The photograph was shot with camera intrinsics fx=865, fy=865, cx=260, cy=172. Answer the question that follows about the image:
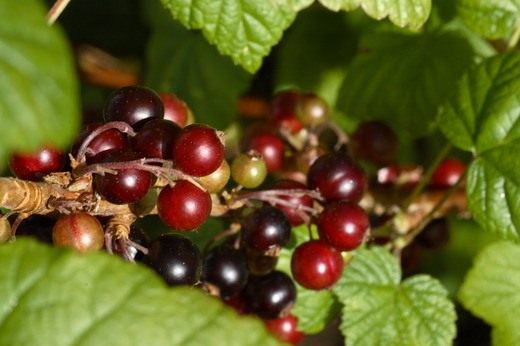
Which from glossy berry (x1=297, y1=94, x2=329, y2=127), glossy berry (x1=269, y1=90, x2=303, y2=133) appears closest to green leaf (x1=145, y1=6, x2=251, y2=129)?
glossy berry (x1=269, y1=90, x2=303, y2=133)

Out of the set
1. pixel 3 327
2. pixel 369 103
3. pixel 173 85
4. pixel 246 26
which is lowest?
pixel 173 85

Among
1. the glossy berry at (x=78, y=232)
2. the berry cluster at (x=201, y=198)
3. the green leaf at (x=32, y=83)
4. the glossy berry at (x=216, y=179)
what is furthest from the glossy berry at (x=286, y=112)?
the green leaf at (x=32, y=83)

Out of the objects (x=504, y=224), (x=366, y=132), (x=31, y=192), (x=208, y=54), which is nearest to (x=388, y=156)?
(x=366, y=132)

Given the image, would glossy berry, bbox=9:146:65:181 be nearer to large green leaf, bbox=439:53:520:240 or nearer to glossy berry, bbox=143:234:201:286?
glossy berry, bbox=143:234:201:286

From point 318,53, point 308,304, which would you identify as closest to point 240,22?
point 308,304

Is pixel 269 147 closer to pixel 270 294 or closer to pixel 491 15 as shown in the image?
pixel 270 294

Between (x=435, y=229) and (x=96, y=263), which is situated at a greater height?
(x=96, y=263)

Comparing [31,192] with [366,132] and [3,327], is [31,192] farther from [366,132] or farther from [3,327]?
[366,132]

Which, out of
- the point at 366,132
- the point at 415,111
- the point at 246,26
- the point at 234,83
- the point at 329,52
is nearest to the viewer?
the point at 246,26
